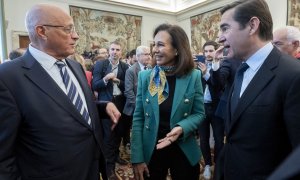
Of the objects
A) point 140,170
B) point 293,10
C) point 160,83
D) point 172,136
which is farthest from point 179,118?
point 293,10

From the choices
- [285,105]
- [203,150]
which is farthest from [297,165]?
[203,150]

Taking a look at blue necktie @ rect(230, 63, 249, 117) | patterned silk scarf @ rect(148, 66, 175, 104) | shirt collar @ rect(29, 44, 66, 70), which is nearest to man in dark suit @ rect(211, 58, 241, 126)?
patterned silk scarf @ rect(148, 66, 175, 104)

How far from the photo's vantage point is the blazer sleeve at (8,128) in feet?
4.41

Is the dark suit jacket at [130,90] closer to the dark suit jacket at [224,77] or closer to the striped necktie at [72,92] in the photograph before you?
the dark suit jacket at [224,77]

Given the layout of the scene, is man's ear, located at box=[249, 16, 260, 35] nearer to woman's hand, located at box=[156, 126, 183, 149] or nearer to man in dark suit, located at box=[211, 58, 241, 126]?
woman's hand, located at box=[156, 126, 183, 149]

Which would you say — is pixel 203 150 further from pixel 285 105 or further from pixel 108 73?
pixel 285 105

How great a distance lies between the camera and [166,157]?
2.06 meters

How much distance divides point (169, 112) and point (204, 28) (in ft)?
35.9

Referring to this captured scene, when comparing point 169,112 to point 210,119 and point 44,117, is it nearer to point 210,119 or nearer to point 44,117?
point 44,117

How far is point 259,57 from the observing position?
1.50 m

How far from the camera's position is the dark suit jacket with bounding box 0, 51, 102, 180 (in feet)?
4.48

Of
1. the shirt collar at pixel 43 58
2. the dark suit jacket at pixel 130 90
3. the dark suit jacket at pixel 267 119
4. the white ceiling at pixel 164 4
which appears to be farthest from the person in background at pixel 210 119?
the white ceiling at pixel 164 4

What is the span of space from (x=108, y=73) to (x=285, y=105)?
3104 mm

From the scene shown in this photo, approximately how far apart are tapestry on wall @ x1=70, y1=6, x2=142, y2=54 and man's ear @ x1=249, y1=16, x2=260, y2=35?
10247 mm
